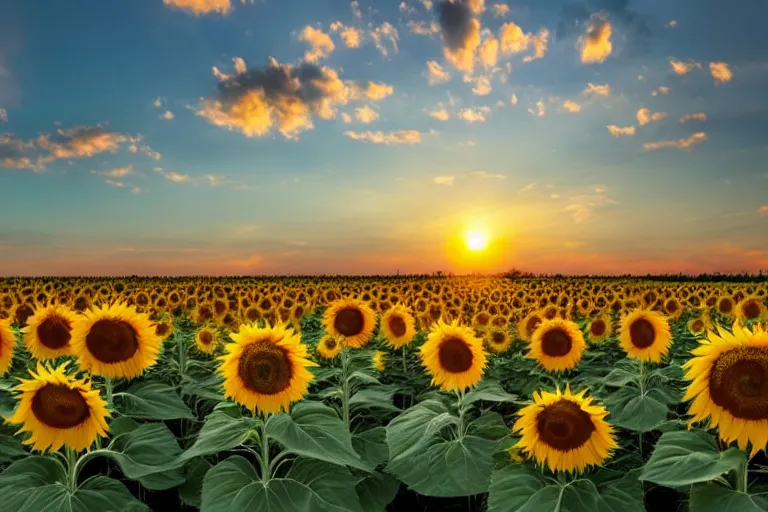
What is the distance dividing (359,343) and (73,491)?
4.04 metres

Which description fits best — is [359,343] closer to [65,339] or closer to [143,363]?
[143,363]

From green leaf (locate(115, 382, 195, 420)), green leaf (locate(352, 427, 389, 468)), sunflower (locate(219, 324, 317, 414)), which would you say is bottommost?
green leaf (locate(352, 427, 389, 468))

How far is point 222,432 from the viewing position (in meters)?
4.91

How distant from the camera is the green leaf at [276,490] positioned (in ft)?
14.9

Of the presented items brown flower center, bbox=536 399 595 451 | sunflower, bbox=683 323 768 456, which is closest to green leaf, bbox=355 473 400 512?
brown flower center, bbox=536 399 595 451

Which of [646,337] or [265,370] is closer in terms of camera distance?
[265,370]

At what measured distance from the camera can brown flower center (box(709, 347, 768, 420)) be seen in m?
4.24

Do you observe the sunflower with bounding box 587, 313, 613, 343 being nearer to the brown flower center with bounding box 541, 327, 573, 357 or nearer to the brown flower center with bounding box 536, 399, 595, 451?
the brown flower center with bounding box 541, 327, 573, 357

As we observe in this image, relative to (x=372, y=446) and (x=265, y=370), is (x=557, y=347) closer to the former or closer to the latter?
(x=372, y=446)

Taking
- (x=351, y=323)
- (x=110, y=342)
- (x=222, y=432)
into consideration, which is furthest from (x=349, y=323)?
(x=222, y=432)

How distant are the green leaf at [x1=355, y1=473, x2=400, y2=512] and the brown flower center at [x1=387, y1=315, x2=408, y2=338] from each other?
355 cm

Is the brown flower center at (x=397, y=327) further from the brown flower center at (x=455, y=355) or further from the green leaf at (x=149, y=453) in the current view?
the green leaf at (x=149, y=453)

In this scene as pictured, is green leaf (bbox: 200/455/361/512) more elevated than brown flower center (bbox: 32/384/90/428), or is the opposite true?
brown flower center (bbox: 32/384/90/428)

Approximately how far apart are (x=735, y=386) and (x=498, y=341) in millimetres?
6702
